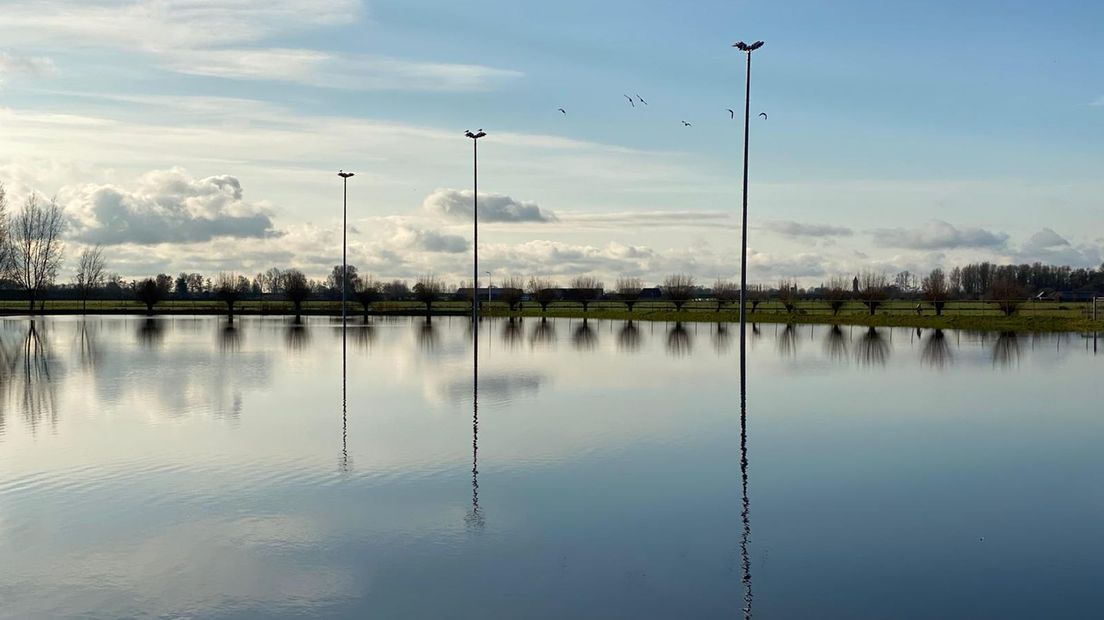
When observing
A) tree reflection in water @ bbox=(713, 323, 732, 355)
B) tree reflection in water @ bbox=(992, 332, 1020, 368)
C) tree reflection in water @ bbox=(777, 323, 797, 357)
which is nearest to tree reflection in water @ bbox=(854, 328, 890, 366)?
tree reflection in water @ bbox=(777, 323, 797, 357)

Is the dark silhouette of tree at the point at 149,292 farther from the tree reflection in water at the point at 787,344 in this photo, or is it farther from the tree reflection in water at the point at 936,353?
the tree reflection in water at the point at 936,353

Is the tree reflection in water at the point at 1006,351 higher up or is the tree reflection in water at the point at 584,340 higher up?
the tree reflection in water at the point at 1006,351

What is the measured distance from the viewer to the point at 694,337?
43375mm

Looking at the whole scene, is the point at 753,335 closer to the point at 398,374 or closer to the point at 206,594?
the point at 398,374

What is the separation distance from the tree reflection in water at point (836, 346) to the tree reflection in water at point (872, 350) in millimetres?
504

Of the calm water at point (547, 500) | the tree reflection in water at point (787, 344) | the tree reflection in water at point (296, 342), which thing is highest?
the calm water at point (547, 500)

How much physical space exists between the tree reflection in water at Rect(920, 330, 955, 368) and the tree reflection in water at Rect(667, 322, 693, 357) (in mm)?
7559

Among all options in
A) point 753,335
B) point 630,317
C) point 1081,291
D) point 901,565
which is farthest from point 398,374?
point 1081,291

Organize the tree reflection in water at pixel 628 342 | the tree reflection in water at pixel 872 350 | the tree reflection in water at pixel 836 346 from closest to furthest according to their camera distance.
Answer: the tree reflection in water at pixel 872 350 < the tree reflection in water at pixel 836 346 < the tree reflection in water at pixel 628 342

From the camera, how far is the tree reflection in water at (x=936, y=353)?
90.9 feet

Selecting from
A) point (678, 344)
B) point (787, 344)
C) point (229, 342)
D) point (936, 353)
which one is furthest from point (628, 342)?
point (229, 342)

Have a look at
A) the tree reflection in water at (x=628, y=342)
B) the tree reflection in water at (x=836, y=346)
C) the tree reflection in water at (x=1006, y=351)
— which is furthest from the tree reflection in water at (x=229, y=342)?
the tree reflection in water at (x=1006, y=351)

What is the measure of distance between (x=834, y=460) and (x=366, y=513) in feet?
19.5

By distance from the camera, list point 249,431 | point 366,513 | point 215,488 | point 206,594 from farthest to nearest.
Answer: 1. point 249,431
2. point 215,488
3. point 366,513
4. point 206,594
